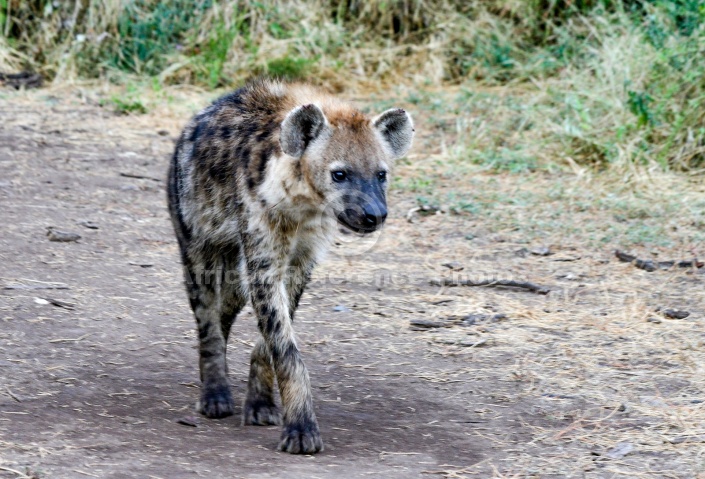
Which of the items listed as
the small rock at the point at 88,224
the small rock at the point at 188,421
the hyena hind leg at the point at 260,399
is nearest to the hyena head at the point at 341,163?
the hyena hind leg at the point at 260,399

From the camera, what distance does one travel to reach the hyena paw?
301 centimetres

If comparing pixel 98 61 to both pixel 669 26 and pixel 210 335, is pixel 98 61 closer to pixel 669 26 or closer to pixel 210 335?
pixel 669 26

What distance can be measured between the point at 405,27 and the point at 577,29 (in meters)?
1.72

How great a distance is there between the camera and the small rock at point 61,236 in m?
5.09

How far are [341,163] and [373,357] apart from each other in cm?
110

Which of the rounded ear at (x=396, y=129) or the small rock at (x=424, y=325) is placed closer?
the rounded ear at (x=396, y=129)

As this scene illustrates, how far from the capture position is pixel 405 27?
30.9ft

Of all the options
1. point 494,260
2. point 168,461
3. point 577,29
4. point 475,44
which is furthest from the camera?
point 475,44

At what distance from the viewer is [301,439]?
3.02m

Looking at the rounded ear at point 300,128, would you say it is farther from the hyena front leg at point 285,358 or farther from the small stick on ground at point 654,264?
the small stick on ground at point 654,264

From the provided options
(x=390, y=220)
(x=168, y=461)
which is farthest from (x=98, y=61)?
(x=168, y=461)

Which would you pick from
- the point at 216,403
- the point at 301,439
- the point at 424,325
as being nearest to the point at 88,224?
the point at 424,325

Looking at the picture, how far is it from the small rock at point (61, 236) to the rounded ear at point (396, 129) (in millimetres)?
2293

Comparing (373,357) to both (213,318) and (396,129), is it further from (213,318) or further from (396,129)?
(396,129)
